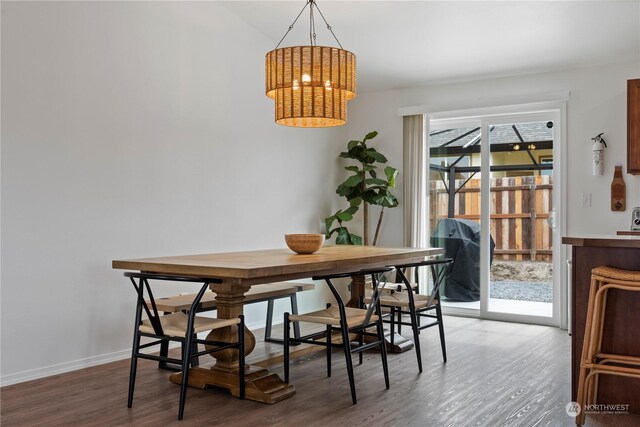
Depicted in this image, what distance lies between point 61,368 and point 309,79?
2.43 metres

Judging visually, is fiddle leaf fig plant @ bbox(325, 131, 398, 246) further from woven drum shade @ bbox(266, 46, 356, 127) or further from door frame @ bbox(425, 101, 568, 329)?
woven drum shade @ bbox(266, 46, 356, 127)

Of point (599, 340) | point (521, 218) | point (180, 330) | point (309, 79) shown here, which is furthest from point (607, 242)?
point (521, 218)

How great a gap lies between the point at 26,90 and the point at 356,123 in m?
3.74

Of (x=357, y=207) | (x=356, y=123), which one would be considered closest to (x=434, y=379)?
(x=357, y=207)

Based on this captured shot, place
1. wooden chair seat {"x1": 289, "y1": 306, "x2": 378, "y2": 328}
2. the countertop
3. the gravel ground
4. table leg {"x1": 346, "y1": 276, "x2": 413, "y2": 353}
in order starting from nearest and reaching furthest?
the countertop < wooden chair seat {"x1": 289, "y1": 306, "x2": 378, "y2": 328} < table leg {"x1": 346, "y1": 276, "x2": 413, "y2": 353} < the gravel ground

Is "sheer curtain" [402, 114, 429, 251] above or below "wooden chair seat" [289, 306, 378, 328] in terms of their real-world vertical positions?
above

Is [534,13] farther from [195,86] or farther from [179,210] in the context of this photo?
[179,210]

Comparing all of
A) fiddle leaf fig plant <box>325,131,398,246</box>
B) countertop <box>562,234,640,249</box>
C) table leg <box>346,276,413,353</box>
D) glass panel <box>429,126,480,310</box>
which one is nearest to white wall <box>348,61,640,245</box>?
glass panel <box>429,126,480,310</box>

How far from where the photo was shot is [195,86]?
15.8 feet

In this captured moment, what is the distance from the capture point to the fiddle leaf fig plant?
19.5 ft

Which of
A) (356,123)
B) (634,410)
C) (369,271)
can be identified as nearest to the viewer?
(634,410)

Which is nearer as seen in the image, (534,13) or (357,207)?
(534,13)

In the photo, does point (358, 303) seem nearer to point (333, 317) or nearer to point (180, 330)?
point (333, 317)

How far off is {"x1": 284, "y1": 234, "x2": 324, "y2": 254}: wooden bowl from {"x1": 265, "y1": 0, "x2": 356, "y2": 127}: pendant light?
2.40 feet
